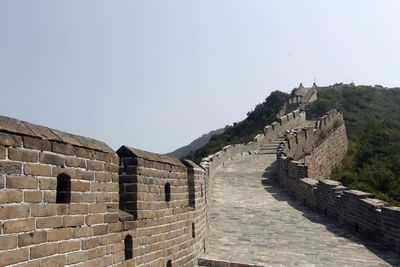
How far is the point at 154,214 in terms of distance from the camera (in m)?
6.39

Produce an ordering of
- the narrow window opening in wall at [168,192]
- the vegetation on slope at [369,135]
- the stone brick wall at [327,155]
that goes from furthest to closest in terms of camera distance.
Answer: the stone brick wall at [327,155] → the vegetation on slope at [369,135] → the narrow window opening in wall at [168,192]

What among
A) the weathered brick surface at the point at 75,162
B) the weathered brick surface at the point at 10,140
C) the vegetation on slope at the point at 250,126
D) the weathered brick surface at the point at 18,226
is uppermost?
the vegetation on slope at the point at 250,126

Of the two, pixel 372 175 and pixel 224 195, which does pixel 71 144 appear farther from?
pixel 372 175

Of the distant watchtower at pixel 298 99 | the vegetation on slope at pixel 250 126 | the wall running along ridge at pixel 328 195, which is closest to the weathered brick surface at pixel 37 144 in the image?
the wall running along ridge at pixel 328 195

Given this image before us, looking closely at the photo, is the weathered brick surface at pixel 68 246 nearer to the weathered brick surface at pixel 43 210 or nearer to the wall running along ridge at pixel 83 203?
the wall running along ridge at pixel 83 203

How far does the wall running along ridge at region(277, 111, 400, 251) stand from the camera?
9.67 meters

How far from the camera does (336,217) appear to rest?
40.9 ft

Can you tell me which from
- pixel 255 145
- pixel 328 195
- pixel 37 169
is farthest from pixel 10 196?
pixel 255 145

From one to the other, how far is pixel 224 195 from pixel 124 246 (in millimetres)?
10393

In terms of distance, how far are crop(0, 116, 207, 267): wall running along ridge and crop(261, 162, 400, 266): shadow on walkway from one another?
3874 mm

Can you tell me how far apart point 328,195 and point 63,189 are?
32.4 feet

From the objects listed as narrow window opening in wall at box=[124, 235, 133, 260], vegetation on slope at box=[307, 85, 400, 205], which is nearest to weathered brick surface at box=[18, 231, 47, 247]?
narrow window opening in wall at box=[124, 235, 133, 260]

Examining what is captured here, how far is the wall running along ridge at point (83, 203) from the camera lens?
3656mm

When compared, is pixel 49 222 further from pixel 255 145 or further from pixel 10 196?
pixel 255 145
